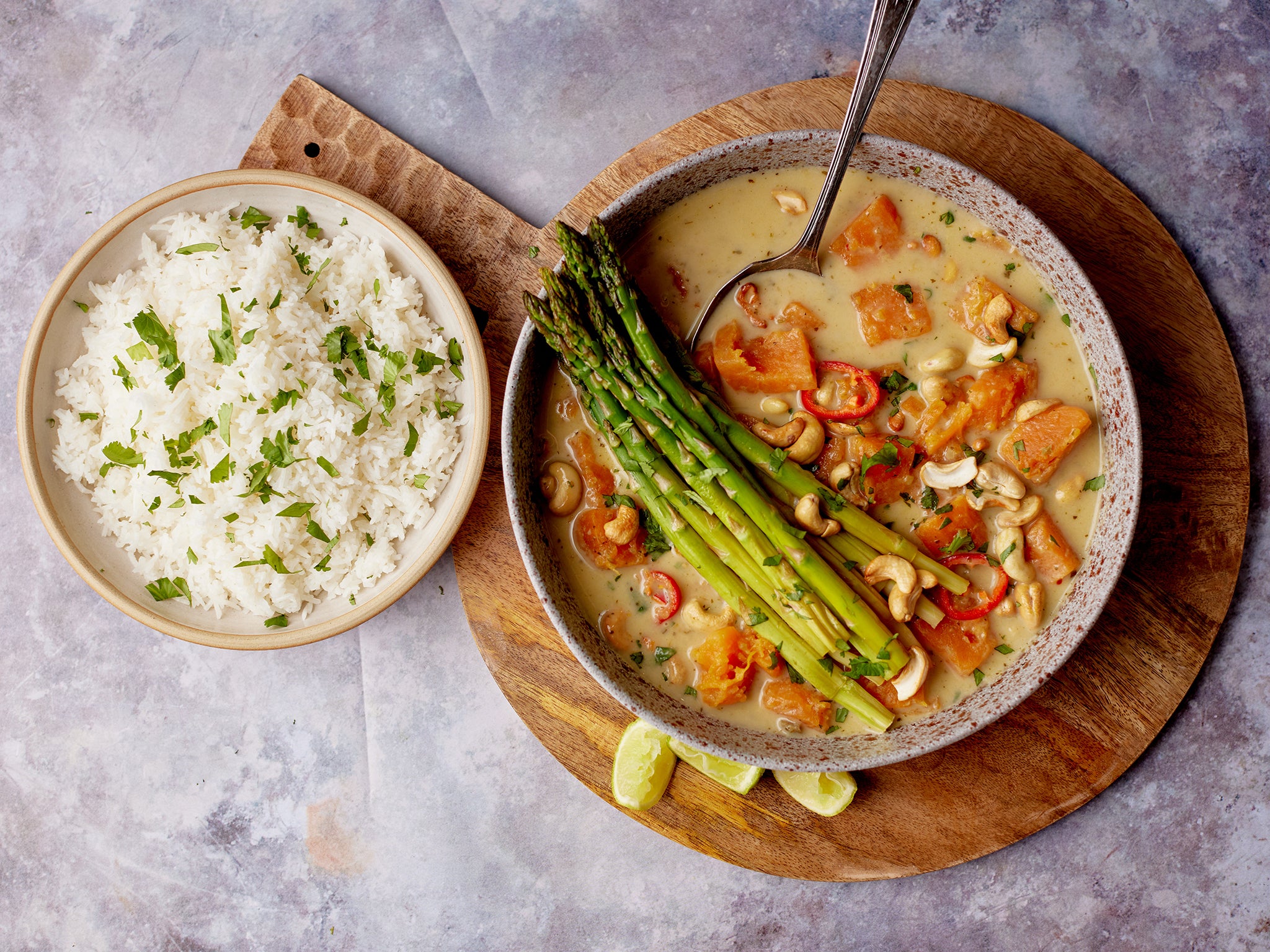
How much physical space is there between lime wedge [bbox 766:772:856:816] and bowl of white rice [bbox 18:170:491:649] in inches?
61.7

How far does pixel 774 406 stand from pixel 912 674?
3.40ft

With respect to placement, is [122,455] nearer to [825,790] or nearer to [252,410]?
[252,410]

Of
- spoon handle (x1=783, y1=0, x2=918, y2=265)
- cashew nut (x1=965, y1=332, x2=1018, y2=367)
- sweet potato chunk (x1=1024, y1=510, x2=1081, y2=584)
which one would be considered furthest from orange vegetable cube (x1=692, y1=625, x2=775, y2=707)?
spoon handle (x1=783, y1=0, x2=918, y2=265)

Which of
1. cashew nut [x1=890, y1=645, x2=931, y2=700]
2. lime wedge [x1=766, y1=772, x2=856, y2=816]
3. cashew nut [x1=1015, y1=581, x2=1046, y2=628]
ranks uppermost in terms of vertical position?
cashew nut [x1=1015, y1=581, x2=1046, y2=628]

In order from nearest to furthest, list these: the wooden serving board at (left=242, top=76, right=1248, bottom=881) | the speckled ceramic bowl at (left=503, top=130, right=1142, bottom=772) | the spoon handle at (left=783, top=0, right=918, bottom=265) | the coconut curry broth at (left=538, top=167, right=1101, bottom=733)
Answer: the spoon handle at (left=783, top=0, right=918, bottom=265) → the speckled ceramic bowl at (left=503, top=130, right=1142, bottom=772) → the coconut curry broth at (left=538, top=167, right=1101, bottom=733) → the wooden serving board at (left=242, top=76, right=1248, bottom=881)

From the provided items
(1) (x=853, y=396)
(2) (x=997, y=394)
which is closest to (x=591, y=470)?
(1) (x=853, y=396)

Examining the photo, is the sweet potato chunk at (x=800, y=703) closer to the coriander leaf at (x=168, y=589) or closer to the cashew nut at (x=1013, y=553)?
the cashew nut at (x=1013, y=553)

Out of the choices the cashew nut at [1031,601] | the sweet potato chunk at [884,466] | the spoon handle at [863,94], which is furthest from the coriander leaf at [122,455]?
the cashew nut at [1031,601]

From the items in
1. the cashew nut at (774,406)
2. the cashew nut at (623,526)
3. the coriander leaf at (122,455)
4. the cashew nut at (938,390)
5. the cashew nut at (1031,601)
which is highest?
the cashew nut at (938,390)

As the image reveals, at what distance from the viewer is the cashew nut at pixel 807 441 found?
2818 millimetres

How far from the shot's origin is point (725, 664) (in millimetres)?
2883

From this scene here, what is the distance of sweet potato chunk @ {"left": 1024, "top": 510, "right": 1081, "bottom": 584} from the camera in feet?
9.35

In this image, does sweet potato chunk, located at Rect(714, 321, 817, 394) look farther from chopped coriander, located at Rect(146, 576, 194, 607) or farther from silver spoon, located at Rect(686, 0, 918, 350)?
chopped coriander, located at Rect(146, 576, 194, 607)

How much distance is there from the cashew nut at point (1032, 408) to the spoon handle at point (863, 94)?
845mm
